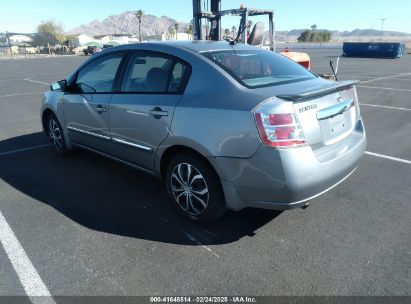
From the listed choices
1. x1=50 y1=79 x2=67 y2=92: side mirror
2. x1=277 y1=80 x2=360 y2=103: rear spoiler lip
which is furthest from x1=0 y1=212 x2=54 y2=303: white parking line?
x1=277 y1=80 x2=360 y2=103: rear spoiler lip

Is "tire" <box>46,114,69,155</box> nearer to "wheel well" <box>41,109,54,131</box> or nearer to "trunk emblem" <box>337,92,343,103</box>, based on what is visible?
"wheel well" <box>41,109,54,131</box>

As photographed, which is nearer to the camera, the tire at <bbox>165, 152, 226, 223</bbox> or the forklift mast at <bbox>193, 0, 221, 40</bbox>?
the tire at <bbox>165, 152, 226, 223</bbox>

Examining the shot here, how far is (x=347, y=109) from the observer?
331cm

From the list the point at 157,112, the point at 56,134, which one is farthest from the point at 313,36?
the point at 157,112

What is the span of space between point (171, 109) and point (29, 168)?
279 cm

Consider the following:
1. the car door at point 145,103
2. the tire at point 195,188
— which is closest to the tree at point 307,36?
the car door at point 145,103

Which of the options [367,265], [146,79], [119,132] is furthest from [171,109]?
[367,265]

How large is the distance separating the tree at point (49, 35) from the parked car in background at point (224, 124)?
3474 inches

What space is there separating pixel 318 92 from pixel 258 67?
35.3 inches

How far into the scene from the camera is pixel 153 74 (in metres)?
3.65

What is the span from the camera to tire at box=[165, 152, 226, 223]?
3.13 meters

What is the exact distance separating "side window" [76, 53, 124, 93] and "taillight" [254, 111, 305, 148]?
2126mm

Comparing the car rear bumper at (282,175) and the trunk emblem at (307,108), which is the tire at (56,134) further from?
the trunk emblem at (307,108)

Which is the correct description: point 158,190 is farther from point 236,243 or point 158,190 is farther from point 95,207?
point 236,243
